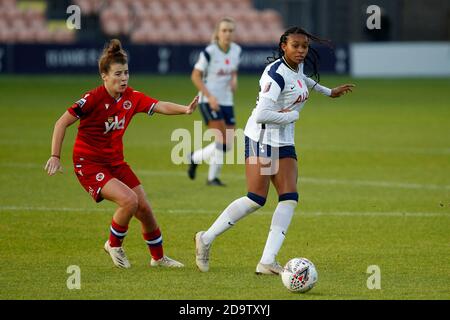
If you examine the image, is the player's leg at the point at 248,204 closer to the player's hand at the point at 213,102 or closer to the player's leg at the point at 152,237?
the player's leg at the point at 152,237

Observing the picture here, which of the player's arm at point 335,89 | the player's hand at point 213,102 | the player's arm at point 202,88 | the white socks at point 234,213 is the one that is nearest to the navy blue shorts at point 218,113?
the player's arm at point 202,88

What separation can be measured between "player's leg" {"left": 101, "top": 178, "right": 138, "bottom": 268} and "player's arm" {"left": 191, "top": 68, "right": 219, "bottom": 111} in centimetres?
560

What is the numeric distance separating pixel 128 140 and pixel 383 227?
10.5 m

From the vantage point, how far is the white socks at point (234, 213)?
9.41 m

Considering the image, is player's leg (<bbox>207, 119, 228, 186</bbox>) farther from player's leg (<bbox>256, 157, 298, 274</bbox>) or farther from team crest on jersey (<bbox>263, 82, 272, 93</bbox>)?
team crest on jersey (<bbox>263, 82, 272, 93</bbox>)

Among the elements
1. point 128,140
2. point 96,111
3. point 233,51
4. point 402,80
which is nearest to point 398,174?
point 233,51

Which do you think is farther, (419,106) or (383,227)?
(419,106)

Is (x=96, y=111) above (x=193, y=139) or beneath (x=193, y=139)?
above

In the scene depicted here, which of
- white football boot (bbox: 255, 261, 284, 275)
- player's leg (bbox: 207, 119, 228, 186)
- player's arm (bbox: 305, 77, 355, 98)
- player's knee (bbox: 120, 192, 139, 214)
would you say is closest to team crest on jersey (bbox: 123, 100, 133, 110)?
player's knee (bbox: 120, 192, 139, 214)

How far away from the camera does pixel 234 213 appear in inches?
373

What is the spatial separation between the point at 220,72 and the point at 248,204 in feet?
23.0

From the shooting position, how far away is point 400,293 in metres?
8.42

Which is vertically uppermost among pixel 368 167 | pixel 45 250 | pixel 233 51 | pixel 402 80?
pixel 233 51

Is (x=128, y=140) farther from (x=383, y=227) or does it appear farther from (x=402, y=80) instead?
(x=402, y=80)
